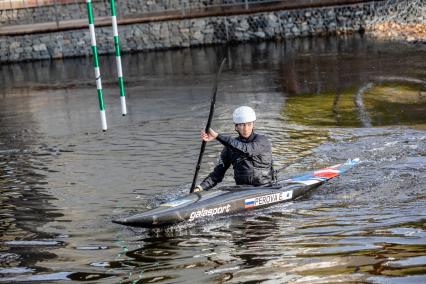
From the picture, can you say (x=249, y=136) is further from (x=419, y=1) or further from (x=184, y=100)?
(x=419, y=1)

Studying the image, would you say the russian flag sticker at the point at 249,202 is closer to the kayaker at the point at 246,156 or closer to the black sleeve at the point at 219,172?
the kayaker at the point at 246,156

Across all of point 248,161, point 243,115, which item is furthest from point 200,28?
point 243,115

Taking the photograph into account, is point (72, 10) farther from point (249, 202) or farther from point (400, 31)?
point (249, 202)

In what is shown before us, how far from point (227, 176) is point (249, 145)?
1.94 metres

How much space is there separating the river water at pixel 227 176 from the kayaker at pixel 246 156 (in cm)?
55

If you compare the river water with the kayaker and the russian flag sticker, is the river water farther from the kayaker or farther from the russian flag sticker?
the kayaker

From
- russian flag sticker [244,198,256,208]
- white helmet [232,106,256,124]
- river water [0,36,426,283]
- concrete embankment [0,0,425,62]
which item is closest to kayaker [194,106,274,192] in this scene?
white helmet [232,106,256,124]

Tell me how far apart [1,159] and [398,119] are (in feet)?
24.4

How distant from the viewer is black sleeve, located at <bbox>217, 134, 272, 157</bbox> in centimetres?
929

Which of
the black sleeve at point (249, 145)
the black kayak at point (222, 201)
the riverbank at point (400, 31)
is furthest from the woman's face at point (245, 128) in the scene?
the riverbank at point (400, 31)

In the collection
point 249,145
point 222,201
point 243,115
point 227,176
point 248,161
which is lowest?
point 227,176

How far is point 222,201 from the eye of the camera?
8.98 metres

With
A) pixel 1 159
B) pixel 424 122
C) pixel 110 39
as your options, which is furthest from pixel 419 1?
pixel 1 159

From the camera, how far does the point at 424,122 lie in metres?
13.7
